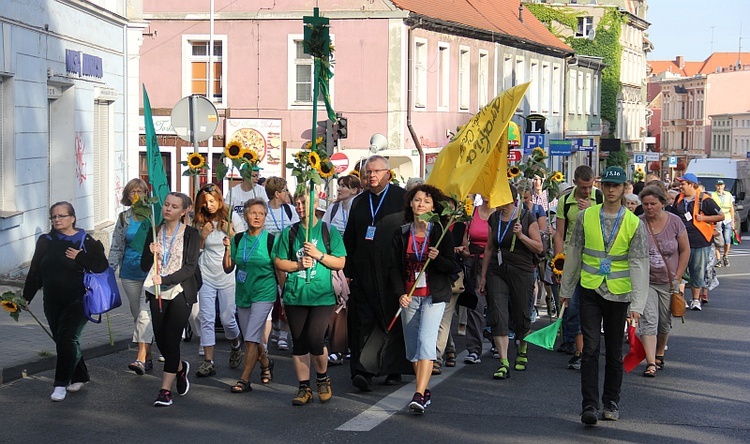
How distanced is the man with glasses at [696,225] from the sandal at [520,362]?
560 centimetres

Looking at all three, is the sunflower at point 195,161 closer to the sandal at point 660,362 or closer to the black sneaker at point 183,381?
the black sneaker at point 183,381

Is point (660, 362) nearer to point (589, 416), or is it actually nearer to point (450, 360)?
point (450, 360)

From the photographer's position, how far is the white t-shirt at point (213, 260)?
10.9 m

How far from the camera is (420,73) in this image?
36.0 meters

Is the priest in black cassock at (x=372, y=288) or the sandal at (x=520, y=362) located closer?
the priest in black cassock at (x=372, y=288)

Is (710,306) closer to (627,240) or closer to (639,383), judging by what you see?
(639,383)

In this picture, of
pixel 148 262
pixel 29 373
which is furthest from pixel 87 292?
pixel 29 373

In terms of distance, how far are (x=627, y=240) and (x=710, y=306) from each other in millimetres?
9140

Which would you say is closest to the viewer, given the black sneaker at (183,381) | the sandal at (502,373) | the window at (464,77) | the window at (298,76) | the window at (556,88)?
the black sneaker at (183,381)

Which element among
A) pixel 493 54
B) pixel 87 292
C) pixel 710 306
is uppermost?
pixel 493 54

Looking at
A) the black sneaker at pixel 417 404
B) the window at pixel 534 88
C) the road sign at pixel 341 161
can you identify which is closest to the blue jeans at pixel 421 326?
the black sneaker at pixel 417 404

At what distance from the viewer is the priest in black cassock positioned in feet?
32.3

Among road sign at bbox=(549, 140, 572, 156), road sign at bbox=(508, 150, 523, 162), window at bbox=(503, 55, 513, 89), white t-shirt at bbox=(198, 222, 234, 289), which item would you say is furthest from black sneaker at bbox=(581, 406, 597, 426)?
window at bbox=(503, 55, 513, 89)

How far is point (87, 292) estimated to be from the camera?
956 cm
